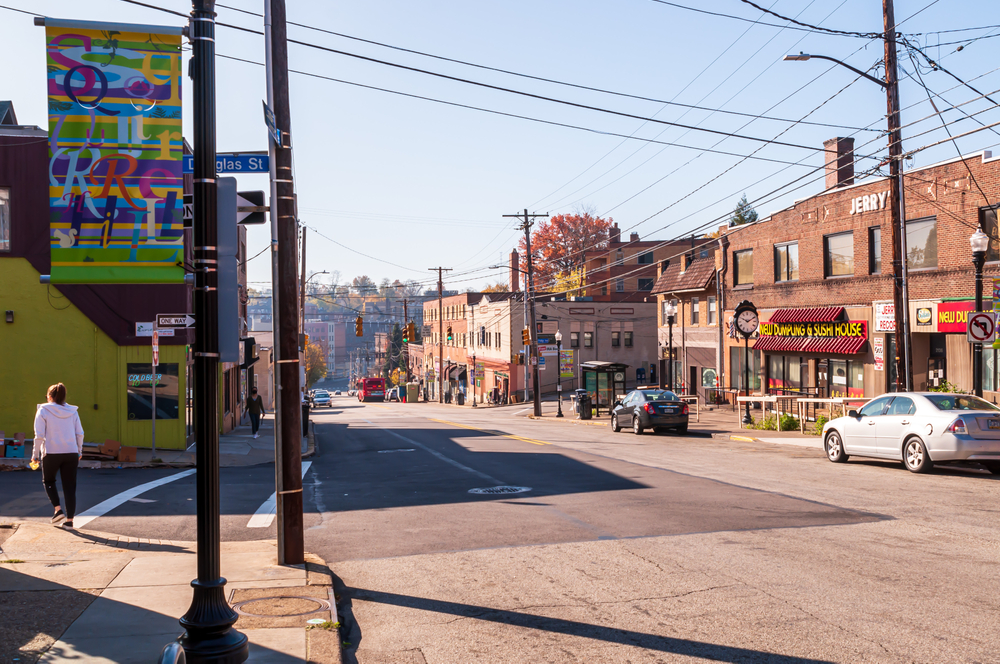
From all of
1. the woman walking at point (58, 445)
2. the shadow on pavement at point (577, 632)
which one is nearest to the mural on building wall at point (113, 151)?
the woman walking at point (58, 445)

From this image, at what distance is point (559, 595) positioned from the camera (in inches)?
308

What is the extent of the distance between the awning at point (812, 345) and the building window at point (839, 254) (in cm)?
256

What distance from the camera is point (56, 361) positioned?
21812mm

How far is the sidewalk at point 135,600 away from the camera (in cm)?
616

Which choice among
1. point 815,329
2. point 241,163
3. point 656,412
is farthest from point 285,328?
point 815,329

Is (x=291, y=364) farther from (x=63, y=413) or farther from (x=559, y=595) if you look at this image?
(x=63, y=413)

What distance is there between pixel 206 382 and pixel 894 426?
15.1 meters

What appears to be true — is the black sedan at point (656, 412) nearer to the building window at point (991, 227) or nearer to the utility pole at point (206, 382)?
the building window at point (991, 227)

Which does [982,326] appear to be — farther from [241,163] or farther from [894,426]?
[241,163]

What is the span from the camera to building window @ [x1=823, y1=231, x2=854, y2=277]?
3238 centimetres

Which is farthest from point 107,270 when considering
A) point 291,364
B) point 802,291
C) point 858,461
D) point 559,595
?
point 802,291

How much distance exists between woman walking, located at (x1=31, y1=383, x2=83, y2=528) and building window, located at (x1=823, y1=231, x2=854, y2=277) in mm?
28251

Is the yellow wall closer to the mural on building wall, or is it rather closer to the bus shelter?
the mural on building wall

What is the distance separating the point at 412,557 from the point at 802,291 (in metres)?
29.0
